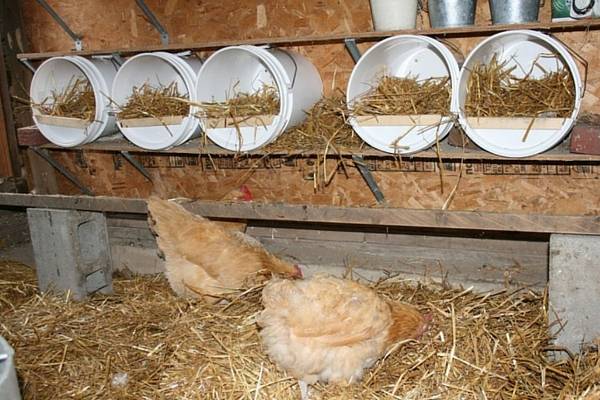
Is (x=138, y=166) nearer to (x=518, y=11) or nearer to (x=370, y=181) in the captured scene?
Answer: (x=370, y=181)

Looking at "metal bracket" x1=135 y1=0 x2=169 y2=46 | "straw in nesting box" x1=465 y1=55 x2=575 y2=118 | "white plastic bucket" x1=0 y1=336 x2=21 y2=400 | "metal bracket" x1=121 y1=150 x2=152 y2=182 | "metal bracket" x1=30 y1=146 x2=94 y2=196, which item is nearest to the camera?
"white plastic bucket" x1=0 y1=336 x2=21 y2=400

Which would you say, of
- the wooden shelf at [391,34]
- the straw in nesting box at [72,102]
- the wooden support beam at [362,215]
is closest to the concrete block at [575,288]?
the wooden support beam at [362,215]

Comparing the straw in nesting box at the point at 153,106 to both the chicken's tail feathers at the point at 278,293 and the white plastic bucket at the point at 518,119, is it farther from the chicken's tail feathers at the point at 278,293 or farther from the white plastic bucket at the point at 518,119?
the white plastic bucket at the point at 518,119

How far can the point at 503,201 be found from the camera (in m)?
3.10

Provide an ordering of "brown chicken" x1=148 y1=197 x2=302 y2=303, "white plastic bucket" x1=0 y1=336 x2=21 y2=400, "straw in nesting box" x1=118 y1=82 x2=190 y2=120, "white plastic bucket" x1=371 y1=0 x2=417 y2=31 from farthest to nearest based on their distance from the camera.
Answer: "straw in nesting box" x1=118 y1=82 x2=190 y2=120
"brown chicken" x1=148 y1=197 x2=302 y2=303
"white plastic bucket" x1=371 y1=0 x2=417 y2=31
"white plastic bucket" x1=0 y1=336 x2=21 y2=400

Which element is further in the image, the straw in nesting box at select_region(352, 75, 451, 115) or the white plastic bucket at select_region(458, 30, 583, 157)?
the straw in nesting box at select_region(352, 75, 451, 115)

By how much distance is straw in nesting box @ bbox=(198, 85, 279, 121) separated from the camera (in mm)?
2943

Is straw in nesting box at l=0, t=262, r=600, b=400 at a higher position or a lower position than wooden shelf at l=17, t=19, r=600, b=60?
lower

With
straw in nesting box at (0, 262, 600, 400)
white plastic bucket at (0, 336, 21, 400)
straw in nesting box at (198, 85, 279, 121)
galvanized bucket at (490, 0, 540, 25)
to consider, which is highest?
galvanized bucket at (490, 0, 540, 25)

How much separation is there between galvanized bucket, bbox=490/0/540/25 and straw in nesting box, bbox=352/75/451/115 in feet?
1.29

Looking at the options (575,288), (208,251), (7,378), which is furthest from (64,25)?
(575,288)

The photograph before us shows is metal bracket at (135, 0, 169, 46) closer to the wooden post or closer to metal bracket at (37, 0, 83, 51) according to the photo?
metal bracket at (37, 0, 83, 51)

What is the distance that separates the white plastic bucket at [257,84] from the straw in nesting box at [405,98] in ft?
1.17

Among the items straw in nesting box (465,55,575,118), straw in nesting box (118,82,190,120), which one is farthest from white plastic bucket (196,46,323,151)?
straw in nesting box (465,55,575,118)
